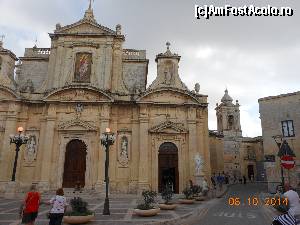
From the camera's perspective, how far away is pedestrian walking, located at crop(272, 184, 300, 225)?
23.5ft

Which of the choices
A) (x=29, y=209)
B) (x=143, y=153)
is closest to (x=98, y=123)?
(x=143, y=153)

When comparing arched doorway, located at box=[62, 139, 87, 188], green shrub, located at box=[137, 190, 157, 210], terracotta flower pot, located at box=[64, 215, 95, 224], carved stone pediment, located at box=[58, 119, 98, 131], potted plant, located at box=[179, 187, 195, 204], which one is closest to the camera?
terracotta flower pot, located at box=[64, 215, 95, 224]

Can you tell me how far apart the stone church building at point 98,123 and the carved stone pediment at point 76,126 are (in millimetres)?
86

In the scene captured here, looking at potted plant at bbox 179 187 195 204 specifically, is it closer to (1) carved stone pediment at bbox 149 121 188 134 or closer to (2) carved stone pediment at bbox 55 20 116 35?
(1) carved stone pediment at bbox 149 121 188 134

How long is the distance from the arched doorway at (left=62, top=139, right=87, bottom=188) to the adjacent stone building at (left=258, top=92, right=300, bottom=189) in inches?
639

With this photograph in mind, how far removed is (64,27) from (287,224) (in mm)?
27306

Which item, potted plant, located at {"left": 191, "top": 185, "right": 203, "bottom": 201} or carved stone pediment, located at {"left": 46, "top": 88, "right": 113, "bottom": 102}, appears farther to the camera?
carved stone pediment, located at {"left": 46, "top": 88, "right": 113, "bottom": 102}

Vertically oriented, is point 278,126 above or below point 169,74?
below

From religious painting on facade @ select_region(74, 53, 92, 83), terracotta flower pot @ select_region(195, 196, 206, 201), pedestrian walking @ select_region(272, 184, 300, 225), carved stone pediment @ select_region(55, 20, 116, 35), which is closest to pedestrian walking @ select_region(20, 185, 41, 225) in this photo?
pedestrian walking @ select_region(272, 184, 300, 225)

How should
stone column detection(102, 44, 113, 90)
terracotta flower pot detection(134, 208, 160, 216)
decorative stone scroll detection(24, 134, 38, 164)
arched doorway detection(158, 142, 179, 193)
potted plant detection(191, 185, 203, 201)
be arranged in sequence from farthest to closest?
stone column detection(102, 44, 113, 90) < arched doorway detection(158, 142, 179, 193) < decorative stone scroll detection(24, 134, 38, 164) < potted plant detection(191, 185, 203, 201) < terracotta flower pot detection(134, 208, 160, 216)

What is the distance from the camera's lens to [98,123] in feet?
86.0

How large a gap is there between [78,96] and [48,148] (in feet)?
→ 16.8

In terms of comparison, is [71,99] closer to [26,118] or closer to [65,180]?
[26,118]

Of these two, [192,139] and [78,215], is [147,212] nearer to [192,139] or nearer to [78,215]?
[78,215]
